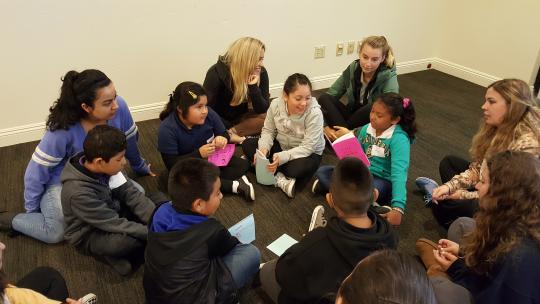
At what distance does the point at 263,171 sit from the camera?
243cm

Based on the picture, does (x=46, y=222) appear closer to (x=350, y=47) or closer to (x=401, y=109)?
(x=401, y=109)

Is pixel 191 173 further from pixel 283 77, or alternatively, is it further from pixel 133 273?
pixel 283 77

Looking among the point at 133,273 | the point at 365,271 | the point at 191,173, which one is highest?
the point at 365,271

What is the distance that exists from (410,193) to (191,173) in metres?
1.62

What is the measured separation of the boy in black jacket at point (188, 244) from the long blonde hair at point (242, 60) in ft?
4.34

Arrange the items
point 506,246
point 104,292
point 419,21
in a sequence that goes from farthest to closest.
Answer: point 419,21 < point 104,292 < point 506,246

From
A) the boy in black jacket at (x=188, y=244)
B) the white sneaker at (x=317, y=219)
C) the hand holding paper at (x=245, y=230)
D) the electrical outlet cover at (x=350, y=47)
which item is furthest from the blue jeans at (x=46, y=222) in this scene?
the electrical outlet cover at (x=350, y=47)

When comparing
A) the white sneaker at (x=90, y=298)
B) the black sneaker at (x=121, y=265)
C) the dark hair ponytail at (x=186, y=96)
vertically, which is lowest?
the black sneaker at (x=121, y=265)

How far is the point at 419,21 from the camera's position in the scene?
4391 millimetres

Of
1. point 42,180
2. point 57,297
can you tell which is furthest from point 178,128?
point 57,297

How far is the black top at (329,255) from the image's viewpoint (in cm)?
124

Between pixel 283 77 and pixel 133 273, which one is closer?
pixel 133 273

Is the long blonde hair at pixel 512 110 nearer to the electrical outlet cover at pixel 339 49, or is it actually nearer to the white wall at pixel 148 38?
the white wall at pixel 148 38

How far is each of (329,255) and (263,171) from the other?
3.95ft
